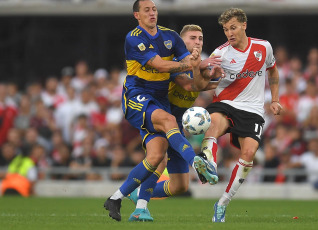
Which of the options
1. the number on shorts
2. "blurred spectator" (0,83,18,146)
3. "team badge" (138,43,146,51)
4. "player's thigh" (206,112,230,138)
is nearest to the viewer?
"team badge" (138,43,146,51)

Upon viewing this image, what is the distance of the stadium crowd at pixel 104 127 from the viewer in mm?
17500

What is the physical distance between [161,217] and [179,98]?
1.67 m

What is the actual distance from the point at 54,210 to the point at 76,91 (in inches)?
293

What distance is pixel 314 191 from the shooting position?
17188 mm

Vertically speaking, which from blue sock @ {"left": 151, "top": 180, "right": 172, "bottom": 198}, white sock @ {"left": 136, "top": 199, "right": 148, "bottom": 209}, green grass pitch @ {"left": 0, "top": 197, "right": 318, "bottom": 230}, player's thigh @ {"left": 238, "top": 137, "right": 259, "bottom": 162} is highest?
player's thigh @ {"left": 238, "top": 137, "right": 259, "bottom": 162}

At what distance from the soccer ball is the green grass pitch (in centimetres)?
111

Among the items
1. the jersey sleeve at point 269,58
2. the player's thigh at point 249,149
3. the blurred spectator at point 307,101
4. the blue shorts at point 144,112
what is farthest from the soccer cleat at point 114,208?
the blurred spectator at point 307,101

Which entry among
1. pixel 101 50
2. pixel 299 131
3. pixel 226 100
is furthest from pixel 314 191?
pixel 101 50

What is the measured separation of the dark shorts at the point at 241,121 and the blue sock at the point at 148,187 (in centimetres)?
112

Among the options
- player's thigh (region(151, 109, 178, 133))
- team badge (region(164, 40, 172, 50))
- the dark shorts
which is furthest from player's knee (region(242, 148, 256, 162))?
team badge (region(164, 40, 172, 50))

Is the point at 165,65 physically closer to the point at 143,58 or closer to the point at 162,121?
the point at 143,58

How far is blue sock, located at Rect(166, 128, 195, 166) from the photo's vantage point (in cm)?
940

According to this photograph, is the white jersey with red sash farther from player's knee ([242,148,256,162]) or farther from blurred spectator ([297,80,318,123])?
blurred spectator ([297,80,318,123])

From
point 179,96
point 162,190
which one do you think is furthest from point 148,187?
point 179,96
